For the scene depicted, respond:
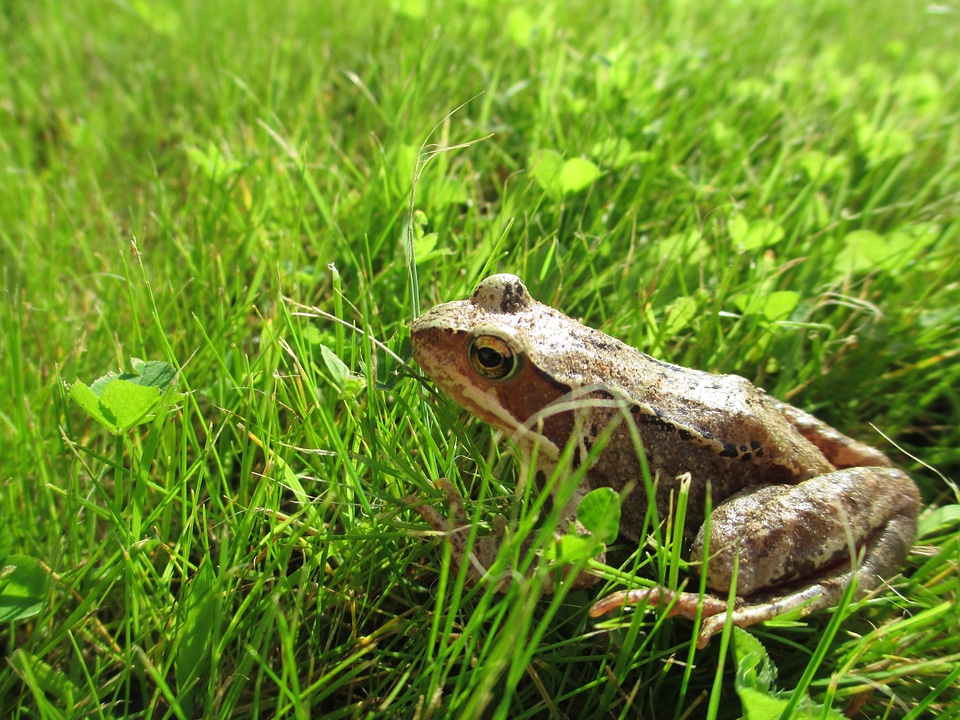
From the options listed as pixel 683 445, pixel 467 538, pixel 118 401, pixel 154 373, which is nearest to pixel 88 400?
pixel 118 401

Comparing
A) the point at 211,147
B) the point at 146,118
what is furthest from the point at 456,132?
the point at 146,118

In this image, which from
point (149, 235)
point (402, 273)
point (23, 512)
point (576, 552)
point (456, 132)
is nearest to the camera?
point (576, 552)

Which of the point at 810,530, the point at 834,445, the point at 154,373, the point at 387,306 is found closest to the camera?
the point at 154,373

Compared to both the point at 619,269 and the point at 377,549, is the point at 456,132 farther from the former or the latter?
the point at 377,549

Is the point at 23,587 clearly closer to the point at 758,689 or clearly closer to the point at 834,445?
the point at 758,689

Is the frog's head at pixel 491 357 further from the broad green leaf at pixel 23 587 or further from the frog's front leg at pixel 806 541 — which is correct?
the broad green leaf at pixel 23 587

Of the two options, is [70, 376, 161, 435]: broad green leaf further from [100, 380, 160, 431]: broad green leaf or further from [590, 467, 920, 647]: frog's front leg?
[590, 467, 920, 647]: frog's front leg
